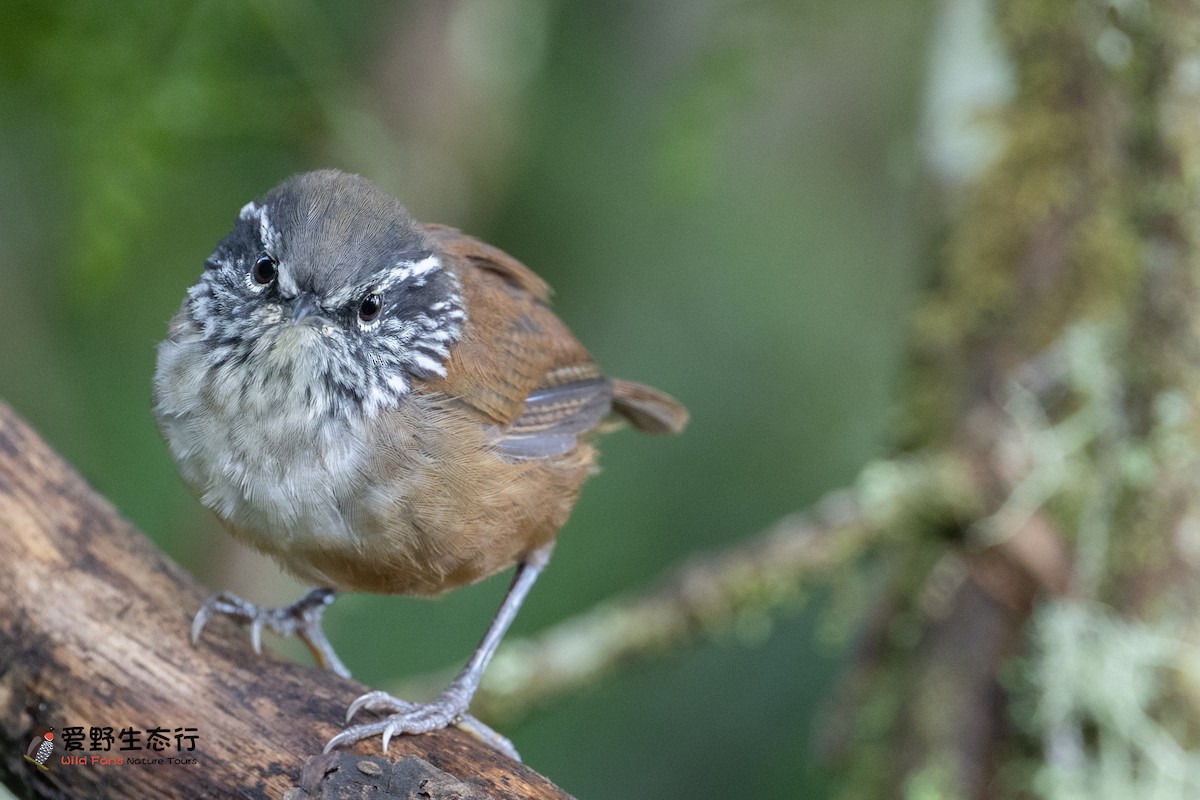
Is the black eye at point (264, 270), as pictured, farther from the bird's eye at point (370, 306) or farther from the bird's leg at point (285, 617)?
the bird's leg at point (285, 617)

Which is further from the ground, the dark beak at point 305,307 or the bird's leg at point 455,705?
the dark beak at point 305,307

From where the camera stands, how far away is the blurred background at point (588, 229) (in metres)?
4.20

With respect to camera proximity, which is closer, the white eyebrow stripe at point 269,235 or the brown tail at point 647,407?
the white eyebrow stripe at point 269,235

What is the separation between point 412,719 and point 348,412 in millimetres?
719

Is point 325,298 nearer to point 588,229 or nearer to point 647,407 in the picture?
point 647,407

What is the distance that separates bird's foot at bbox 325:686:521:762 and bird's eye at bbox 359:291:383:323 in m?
0.87

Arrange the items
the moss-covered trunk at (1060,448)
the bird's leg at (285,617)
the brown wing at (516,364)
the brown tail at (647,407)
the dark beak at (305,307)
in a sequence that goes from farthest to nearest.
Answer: the brown tail at (647,407) < the moss-covered trunk at (1060,448) < the brown wing at (516,364) < the bird's leg at (285,617) < the dark beak at (305,307)

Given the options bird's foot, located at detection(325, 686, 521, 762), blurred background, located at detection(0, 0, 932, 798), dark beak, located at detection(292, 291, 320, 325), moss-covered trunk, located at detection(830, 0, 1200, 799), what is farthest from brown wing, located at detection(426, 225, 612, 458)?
moss-covered trunk, located at detection(830, 0, 1200, 799)

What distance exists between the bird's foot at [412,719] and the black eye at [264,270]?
0.99 metres

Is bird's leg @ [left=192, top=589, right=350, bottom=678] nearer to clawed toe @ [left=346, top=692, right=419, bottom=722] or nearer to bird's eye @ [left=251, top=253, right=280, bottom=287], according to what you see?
clawed toe @ [left=346, top=692, right=419, bottom=722]

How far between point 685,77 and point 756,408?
1.72m

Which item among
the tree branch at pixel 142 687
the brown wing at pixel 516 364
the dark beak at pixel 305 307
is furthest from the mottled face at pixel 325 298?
the tree branch at pixel 142 687

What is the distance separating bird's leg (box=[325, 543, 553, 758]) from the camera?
2.62m

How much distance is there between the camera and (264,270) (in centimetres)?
283
